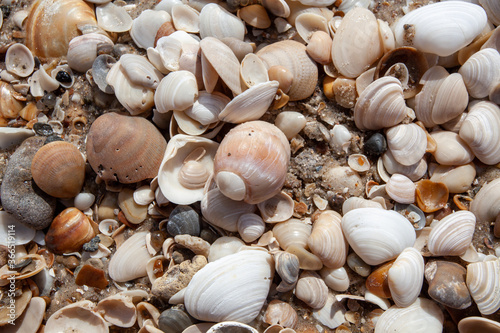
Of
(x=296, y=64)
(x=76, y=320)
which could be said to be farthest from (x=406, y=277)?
(x=76, y=320)

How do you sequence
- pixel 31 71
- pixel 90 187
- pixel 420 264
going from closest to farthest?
pixel 420 264 → pixel 90 187 → pixel 31 71

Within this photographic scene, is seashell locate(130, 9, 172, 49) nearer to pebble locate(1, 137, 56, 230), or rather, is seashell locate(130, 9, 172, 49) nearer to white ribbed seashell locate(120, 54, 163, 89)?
white ribbed seashell locate(120, 54, 163, 89)

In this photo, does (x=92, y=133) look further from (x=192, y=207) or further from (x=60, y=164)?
(x=192, y=207)

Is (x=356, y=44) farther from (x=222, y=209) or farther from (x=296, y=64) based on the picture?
(x=222, y=209)

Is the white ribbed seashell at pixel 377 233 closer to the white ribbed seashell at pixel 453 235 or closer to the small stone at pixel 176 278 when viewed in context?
the white ribbed seashell at pixel 453 235

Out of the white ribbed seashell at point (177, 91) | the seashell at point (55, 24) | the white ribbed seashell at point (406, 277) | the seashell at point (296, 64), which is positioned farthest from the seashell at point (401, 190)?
the seashell at point (55, 24)

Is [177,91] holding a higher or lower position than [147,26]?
lower

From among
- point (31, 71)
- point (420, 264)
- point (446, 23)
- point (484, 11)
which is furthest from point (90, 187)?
point (484, 11)
